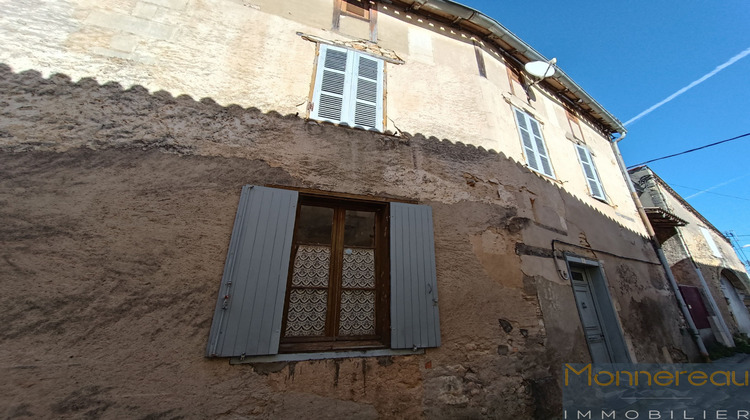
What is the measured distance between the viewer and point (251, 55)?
11.9 feet

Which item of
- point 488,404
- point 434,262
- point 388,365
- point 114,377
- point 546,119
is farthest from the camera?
point 546,119

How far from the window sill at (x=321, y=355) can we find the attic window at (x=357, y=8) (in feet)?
15.8

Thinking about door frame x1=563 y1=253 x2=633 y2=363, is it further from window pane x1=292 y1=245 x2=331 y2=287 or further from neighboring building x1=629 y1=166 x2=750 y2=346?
neighboring building x1=629 y1=166 x2=750 y2=346

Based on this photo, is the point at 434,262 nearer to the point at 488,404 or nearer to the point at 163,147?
the point at 488,404

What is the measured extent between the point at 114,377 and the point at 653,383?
6677 millimetres

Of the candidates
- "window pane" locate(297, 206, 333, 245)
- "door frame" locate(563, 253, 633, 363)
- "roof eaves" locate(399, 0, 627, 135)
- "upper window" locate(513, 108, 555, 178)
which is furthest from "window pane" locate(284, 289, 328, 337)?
"roof eaves" locate(399, 0, 627, 135)

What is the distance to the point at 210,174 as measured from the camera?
9.24 ft

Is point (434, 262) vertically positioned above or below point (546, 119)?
below

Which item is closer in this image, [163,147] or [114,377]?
[114,377]

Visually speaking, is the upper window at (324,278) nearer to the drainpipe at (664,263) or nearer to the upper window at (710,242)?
the drainpipe at (664,263)

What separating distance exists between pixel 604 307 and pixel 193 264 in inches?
228

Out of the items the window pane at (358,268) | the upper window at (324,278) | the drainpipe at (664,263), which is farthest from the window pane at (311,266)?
the drainpipe at (664,263)

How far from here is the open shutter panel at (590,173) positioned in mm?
6035

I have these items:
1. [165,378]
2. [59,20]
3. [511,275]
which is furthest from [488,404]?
[59,20]
